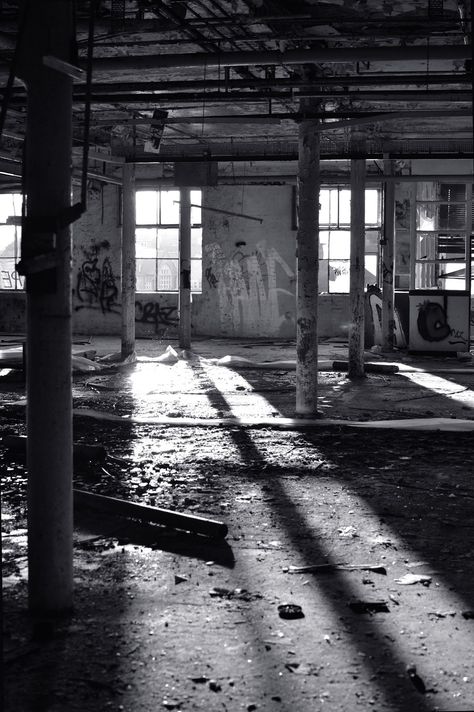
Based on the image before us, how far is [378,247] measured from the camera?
66.8 feet

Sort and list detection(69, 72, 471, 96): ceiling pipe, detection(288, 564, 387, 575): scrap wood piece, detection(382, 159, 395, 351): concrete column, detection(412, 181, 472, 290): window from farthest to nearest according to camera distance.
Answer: detection(412, 181, 472, 290): window → detection(382, 159, 395, 351): concrete column → detection(69, 72, 471, 96): ceiling pipe → detection(288, 564, 387, 575): scrap wood piece

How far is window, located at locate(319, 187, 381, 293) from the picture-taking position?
67.5 feet

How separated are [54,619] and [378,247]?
17567 mm

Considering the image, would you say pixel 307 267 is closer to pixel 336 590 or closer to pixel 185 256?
pixel 336 590

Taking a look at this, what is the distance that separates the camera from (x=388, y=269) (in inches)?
658

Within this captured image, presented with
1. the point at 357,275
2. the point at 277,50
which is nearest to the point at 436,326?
the point at 357,275

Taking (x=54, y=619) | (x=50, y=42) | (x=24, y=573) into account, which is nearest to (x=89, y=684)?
(x=54, y=619)

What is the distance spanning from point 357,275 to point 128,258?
4.43 meters

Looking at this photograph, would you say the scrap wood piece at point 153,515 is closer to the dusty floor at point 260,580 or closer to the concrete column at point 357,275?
the dusty floor at point 260,580

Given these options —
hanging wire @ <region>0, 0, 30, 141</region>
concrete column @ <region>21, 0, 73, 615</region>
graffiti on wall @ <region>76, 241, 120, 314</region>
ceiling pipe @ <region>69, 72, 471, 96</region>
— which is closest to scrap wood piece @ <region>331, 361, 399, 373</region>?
ceiling pipe @ <region>69, 72, 471, 96</region>

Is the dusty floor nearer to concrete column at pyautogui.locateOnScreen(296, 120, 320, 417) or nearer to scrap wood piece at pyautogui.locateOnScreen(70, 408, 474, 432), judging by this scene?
scrap wood piece at pyautogui.locateOnScreen(70, 408, 474, 432)

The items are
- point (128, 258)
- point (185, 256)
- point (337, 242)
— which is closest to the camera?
point (128, 258)

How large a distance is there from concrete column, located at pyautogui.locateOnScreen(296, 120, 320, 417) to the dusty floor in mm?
853

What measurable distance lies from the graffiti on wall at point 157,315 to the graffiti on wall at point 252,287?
3.96 feet
